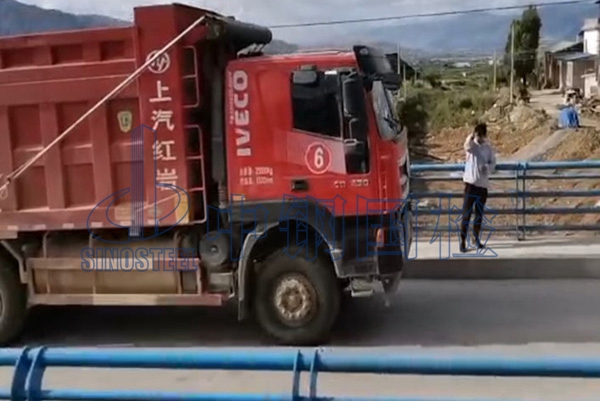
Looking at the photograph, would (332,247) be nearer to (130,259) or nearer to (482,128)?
(130,259)

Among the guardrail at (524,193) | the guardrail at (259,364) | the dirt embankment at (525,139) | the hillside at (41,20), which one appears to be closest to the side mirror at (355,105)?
the hillside at (41,20)

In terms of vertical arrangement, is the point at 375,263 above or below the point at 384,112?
below

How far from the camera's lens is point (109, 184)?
686 cm

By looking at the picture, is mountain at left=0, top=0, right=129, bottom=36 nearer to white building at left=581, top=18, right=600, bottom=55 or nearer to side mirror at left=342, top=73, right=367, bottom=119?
side mirror at left=342, top=73, right=367, bottom=119

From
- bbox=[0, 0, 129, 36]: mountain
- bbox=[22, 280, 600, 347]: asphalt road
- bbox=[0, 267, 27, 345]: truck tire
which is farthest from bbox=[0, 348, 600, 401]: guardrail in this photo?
bbox=[0, 0, 129, 36]: mountain

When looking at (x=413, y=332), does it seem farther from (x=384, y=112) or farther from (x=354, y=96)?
(x=354, y=96)

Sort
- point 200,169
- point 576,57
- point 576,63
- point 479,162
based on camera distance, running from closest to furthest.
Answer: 1. point 200,169
2. point 479,162
3. point 576,63
4. point 576,57

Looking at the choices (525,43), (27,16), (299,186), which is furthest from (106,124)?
(525,43)

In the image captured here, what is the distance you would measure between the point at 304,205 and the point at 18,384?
334 cm

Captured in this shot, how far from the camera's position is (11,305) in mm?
7219

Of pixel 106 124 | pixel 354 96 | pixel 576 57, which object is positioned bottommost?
pixel 106 124

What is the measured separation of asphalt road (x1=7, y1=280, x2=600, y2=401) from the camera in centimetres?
567

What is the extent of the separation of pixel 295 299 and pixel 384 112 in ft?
5.63

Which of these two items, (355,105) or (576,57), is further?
(576,57)
